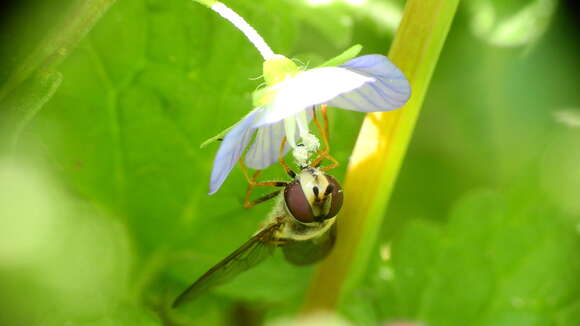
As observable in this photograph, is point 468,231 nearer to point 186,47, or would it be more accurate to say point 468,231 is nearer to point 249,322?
point 249,322

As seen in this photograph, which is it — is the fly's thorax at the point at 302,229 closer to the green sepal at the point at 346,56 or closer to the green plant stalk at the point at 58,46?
the green sepal at the point at 346,56

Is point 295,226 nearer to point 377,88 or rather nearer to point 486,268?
point 377,88

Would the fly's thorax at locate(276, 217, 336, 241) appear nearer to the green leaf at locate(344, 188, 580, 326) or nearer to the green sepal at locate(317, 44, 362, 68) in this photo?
the green sepal at locate(317, 44, 362, 68)

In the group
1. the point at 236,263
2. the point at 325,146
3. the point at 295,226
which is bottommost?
the point at 236,263

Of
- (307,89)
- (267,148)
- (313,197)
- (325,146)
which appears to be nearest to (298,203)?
(313,197)

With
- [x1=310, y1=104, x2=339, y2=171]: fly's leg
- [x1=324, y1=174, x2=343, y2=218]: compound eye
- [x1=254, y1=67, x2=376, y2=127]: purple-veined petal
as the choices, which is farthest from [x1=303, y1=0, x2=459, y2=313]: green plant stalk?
[x1=254, y1=67, x2=376, y2=127]: purple-veined petal

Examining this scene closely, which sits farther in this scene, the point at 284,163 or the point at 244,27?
the point at 284,163

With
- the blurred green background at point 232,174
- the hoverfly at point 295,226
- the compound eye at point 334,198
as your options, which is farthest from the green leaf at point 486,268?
the compound eye at point 334,198

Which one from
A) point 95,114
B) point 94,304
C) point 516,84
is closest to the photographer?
point 94,304

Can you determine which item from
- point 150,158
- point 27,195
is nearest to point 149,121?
point 150,158
